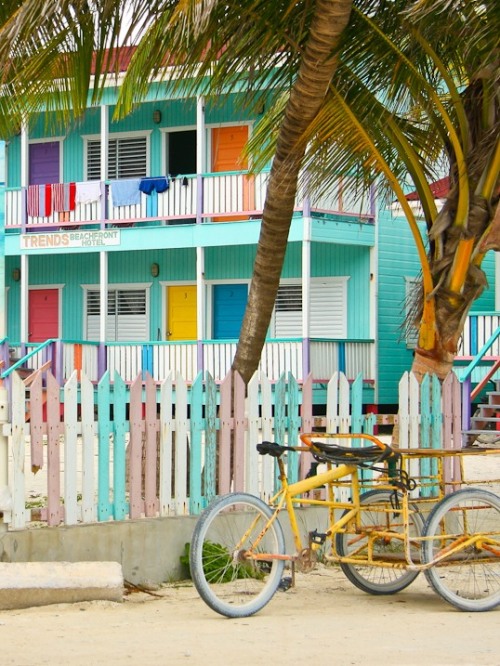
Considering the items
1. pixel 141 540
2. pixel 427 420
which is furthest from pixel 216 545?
pixel 427 420

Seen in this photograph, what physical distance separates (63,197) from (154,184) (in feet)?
6.97

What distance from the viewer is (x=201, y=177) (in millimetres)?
23156

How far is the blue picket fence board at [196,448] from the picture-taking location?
796cm

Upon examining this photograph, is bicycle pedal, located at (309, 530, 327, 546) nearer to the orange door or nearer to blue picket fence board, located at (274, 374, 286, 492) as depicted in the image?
blue picket fence board, located at (274, 374, 286, 492)

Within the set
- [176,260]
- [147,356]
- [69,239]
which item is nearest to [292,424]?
[147,356]

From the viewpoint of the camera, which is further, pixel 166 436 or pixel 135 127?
pixel 135 127

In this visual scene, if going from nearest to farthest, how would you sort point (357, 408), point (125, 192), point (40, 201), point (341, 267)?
point (357, 408) < point (125, 192) < point (341, 267) < point (40, 201)

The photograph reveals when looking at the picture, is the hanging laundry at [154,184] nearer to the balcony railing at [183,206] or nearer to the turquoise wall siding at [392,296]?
the balcony railing at [183,206]

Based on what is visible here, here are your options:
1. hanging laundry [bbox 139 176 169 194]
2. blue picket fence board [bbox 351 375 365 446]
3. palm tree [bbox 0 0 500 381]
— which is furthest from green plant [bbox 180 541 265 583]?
hanging laundry [bbox 139 176 169 194]

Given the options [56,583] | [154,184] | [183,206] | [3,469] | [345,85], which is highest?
[154,184]

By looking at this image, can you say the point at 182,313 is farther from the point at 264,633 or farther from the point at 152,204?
the point at 264,633

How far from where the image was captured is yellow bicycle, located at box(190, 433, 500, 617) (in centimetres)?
653

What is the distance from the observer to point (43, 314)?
87.4ft

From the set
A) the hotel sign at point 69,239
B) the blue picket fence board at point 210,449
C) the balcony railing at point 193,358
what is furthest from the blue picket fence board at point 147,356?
the blue picket fence board at point 210,449
